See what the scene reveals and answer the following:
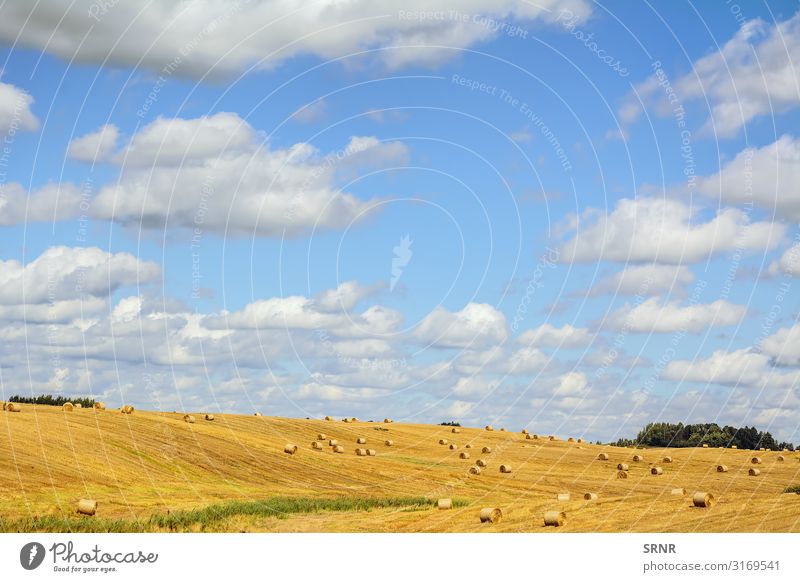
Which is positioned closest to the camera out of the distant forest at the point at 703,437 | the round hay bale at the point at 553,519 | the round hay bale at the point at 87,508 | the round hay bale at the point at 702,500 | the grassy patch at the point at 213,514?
the grassy patch at the point at 213,514

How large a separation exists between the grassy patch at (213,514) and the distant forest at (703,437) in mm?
63775

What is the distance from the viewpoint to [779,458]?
68.1 metres

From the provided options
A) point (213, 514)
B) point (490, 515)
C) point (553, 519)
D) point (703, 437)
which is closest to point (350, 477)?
point (213, 514)

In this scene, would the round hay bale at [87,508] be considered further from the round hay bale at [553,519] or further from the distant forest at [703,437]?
the distant forest at [703,437]

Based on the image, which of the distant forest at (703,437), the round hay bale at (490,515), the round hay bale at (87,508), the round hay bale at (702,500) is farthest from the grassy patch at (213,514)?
the distant forest at (703,437)

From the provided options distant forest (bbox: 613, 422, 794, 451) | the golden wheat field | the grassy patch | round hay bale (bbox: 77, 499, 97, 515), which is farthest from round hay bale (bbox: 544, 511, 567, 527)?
distant forest (bbox: 613, 422, 794, 451)

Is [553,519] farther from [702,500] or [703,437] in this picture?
[703,437]

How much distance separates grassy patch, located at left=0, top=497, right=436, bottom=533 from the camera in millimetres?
32594

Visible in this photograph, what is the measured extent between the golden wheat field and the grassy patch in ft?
1.12

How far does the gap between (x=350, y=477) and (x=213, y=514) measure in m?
15.5

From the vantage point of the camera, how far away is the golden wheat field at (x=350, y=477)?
35344 mm

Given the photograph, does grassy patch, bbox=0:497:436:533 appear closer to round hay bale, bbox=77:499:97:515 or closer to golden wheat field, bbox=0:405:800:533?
golden wheat field, bbox=0:405:800:533

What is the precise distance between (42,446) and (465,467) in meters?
25.5
